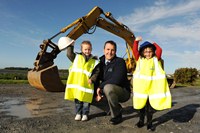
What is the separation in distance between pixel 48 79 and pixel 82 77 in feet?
16.5

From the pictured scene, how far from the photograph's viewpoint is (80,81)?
5.39 meters

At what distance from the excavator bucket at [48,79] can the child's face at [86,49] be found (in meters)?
4.87

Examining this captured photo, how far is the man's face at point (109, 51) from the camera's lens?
17.3 ft

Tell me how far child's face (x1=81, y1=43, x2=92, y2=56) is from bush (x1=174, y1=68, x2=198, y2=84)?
1897 centimetres

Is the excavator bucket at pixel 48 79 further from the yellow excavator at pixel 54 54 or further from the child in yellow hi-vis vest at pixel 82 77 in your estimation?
the child in yellow hi-vis vest at pixel 82 77

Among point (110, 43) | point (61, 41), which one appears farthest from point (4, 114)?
point (110, 43)

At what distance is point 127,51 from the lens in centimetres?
1395

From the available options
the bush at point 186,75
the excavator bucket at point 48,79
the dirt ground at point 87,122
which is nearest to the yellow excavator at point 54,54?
the excavator bucket at point 48,79

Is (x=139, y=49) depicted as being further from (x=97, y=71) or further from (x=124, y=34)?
(x=124, y=34)

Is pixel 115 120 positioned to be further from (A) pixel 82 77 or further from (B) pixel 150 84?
(A) pixel 82 77

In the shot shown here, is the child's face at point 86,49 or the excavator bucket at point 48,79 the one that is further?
the excavator bucket at point 48,79

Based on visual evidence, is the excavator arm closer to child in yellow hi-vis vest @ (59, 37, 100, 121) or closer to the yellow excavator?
the yellow excavator

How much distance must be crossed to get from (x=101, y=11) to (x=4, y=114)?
686cm

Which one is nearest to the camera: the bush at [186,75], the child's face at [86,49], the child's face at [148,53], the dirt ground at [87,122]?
the dirt ground at [87,122]
